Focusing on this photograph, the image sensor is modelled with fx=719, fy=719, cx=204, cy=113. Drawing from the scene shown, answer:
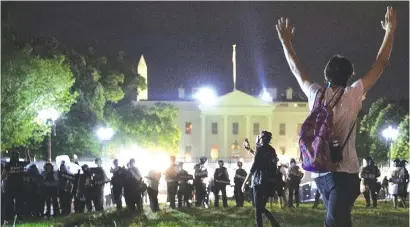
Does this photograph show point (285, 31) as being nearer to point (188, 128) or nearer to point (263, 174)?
point (263, 174)

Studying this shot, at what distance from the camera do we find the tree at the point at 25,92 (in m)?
32.3

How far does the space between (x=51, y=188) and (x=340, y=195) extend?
15.8m

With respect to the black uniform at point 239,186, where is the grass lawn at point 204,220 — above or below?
below

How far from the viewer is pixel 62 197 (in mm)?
20078

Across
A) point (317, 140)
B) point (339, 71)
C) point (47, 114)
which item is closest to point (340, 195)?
point (317, 140)

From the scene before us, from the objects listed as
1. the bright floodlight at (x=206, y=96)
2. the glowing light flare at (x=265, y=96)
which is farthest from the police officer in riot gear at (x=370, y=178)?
the glowing light flare at (x=265, y=96)

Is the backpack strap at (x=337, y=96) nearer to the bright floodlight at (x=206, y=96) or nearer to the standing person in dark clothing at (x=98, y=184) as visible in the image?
the standing person in dark clothing at (x=98, y=184)

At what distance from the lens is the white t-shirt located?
188 inches

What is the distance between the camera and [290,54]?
5379 millimetres

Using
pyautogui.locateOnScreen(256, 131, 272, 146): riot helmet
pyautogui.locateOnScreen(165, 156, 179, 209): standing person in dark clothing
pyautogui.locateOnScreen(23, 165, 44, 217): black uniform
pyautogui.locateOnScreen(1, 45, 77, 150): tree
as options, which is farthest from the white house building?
pyautogui.locateOnScreen(256, 131, 272, 146): riot helmet

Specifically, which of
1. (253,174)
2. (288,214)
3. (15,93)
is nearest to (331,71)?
(253,174)

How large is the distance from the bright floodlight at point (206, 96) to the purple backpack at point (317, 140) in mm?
106046

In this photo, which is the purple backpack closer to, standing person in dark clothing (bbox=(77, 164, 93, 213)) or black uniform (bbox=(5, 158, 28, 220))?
black uniform (bbox=(5, 158, 28, 220))

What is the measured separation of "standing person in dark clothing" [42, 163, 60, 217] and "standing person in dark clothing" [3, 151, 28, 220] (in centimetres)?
130
